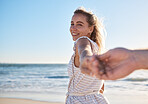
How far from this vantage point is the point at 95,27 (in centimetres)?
270

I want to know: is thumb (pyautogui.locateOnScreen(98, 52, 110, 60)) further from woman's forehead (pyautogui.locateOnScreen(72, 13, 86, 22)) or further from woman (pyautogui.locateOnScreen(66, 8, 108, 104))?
woman's forehead (pyautogui.locateOnScreen(72, 13, 86, 22))

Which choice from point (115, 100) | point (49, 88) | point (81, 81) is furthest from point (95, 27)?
point (49, 88)

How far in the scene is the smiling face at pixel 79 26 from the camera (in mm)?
2508

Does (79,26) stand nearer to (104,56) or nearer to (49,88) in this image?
(104,56)

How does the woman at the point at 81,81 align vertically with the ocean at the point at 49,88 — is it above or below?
above

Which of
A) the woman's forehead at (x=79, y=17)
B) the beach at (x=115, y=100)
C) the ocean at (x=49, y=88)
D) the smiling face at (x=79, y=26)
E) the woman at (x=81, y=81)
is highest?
the woman's forehead at (x=79, y=17)

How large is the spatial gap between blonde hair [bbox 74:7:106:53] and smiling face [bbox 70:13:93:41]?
0.05 meters

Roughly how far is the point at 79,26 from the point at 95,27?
10.7 inches

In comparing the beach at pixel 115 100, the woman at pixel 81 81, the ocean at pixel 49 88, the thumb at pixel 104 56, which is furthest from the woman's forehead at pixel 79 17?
the ocean at pixel 49 88

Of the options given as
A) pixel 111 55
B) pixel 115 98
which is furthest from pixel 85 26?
pixel 115 98

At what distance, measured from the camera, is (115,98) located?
25.3 feet

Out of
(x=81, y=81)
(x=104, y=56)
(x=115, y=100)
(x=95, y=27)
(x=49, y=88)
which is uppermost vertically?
(x=95, y=27)

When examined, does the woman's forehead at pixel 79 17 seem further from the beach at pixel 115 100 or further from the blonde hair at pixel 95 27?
the beach at pixel 115 100

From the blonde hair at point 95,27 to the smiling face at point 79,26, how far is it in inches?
2.0
